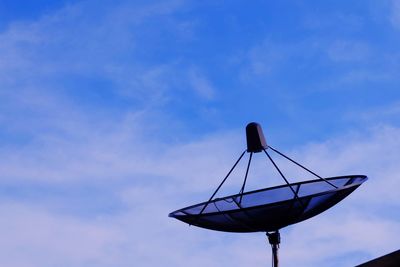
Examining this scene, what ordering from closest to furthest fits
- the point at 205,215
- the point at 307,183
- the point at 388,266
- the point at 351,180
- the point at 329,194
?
the point at 388,266 → the point at 329,194 → the point at 205,215 → the point at 351,180 → the point at 307,183

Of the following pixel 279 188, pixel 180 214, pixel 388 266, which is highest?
pixel 279 188

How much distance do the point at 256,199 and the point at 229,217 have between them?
92.8 inches

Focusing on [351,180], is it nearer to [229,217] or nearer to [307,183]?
[307,183]

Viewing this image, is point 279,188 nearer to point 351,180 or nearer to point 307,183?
point 307,183

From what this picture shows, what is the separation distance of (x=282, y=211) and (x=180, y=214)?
173 cm

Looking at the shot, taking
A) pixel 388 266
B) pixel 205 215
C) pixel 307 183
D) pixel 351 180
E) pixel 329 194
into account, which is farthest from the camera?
pixel 307 183

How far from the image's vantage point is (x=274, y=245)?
7.84 meters

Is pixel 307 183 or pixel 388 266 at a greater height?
pixel 307 183

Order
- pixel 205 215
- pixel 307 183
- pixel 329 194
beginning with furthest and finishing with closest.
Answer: pixel 307 183 < pixel 205 215 < pixel 329 194

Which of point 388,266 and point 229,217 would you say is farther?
point 229,217

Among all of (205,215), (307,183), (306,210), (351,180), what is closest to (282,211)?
(306,210)

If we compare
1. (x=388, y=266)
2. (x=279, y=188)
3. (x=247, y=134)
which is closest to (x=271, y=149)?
(x=247, y=134)

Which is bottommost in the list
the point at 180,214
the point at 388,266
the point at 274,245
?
the point at 388,266

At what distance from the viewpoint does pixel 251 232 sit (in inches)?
316
